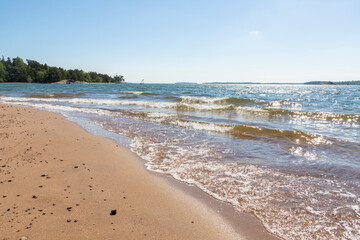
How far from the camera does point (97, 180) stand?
3.74 metres

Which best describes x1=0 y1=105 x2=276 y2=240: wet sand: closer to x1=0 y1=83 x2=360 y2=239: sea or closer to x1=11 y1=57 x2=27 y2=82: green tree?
x1=0 y1=83 x2=360 y2=239: sea

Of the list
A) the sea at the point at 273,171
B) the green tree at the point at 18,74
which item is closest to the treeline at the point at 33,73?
the green tree at the point at 18,74

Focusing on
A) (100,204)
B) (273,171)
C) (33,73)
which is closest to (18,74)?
(33,73)

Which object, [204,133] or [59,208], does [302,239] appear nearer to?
[59,208]

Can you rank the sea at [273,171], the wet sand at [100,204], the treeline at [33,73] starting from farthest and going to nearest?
the treeline at [33,73], the sea at [273,171], the wet sand at [100,204]

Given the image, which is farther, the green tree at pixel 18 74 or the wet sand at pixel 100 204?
the green tree at pixel 18 74

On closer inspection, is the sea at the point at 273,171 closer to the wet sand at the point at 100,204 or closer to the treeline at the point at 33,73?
the wet sand at the point at 100,204

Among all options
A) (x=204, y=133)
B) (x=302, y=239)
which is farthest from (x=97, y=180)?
(x=204, y=133)

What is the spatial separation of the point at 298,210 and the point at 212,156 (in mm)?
2579

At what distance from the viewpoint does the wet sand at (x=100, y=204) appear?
241cm

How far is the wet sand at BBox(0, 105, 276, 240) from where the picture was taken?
241 centimetres

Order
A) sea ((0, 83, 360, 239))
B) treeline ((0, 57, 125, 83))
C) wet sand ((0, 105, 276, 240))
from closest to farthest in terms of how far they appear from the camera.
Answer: wet sand ((0, 105, 276, 240)), sea ((0, 83, 360, 239)), treeline ((0, 57, 125, 83))

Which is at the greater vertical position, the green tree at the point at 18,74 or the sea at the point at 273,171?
the green tree at the point at 18,74

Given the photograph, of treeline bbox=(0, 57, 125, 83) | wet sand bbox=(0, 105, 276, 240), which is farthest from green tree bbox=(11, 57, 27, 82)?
wet sand bbox=(0, 105, 276, 240)
